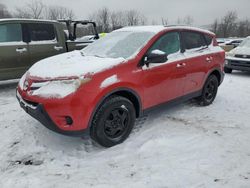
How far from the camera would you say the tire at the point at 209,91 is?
5.50 meters

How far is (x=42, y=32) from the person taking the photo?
702cm

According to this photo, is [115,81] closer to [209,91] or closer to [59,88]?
[59,88]

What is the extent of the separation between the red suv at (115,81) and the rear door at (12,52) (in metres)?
2.58

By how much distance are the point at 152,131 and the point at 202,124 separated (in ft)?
3.11

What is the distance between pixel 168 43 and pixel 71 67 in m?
1.82

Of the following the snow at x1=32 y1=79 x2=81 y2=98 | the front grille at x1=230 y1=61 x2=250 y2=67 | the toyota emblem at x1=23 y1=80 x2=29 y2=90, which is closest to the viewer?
the snow at x1=32 y1=79 x2=81 y2=98

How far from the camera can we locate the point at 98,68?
3475 mm


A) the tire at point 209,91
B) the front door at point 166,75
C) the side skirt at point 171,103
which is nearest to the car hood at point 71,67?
the front door at point 166,75

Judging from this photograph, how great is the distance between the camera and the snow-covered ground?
2.95 m

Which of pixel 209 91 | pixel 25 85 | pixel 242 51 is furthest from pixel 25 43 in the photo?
pixel 242 51

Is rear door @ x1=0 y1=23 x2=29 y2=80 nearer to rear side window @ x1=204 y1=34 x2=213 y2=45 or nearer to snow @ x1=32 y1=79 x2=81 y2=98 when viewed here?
snow @ x1=32 y1=79 x2=81 y2=98

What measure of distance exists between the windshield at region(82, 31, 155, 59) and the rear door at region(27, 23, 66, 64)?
8.27 feet

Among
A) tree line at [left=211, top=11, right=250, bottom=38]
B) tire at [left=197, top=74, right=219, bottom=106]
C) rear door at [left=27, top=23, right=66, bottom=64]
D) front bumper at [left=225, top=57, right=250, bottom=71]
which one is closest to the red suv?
tire at [left=197, top=74, right=219, bottom=106]

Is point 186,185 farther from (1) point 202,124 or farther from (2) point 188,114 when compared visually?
(2) point 188,114
